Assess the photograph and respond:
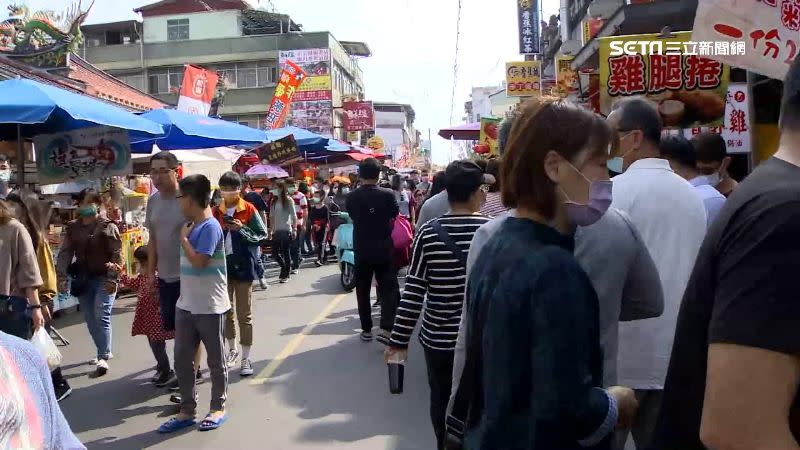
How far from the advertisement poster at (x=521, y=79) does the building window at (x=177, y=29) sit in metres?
29.8

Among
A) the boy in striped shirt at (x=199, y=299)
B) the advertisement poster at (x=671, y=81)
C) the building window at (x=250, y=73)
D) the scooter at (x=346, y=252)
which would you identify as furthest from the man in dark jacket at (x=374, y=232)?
the building window at (x=250, y=73)

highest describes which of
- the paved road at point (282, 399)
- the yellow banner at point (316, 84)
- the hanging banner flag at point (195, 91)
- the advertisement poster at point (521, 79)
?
the yellow banner at point (316, 84)

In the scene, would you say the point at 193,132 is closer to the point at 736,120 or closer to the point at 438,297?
the point at 438,297

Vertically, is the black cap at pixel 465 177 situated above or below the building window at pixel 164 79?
below

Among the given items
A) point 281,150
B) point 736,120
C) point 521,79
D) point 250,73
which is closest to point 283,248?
point 281,150

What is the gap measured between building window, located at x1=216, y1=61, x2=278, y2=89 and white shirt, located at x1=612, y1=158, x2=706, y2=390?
133ft

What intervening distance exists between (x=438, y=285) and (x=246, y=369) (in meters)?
3.42

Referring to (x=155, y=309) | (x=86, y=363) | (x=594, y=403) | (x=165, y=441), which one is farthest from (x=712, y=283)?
(x=86, y=363)

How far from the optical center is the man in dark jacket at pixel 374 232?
7.04 meters

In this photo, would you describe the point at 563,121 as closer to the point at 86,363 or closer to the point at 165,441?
the point at 165,441

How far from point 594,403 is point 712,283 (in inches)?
17.5

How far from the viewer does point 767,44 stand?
4199 millimetres

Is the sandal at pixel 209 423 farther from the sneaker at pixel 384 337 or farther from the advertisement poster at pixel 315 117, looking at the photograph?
the advertisement poster at pixel 315 117

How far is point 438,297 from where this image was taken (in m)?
3.64
